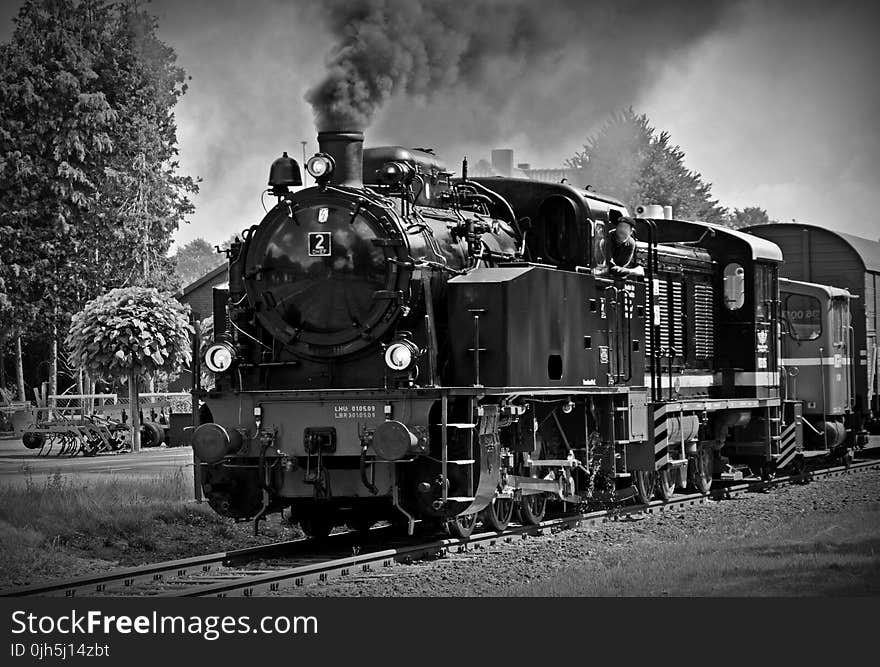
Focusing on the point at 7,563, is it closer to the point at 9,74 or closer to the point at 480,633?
the point at 480,633

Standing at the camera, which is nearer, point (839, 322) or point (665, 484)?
point (665, 484)

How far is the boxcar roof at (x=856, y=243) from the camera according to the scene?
93.7ft

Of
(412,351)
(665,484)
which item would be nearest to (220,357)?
(412,351)

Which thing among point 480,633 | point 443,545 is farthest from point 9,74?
point 480,633

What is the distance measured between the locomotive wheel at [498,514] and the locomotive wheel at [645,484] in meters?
3.14

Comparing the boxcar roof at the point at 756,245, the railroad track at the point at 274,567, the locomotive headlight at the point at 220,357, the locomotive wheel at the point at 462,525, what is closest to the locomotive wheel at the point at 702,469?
the boxcar roof at the point at 756,245

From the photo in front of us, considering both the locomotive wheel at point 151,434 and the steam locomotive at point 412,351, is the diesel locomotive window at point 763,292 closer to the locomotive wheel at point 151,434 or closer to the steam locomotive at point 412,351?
the steam locomotive at point 412,351

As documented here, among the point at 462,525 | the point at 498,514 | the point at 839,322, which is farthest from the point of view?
the point at 839,322

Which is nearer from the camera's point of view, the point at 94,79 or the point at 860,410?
the point at 860,410

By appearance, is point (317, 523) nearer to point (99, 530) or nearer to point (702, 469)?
point (99, 530)

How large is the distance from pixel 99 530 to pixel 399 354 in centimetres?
486

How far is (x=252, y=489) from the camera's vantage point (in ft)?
47.1

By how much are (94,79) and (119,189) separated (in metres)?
7.23

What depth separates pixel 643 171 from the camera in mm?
65812
